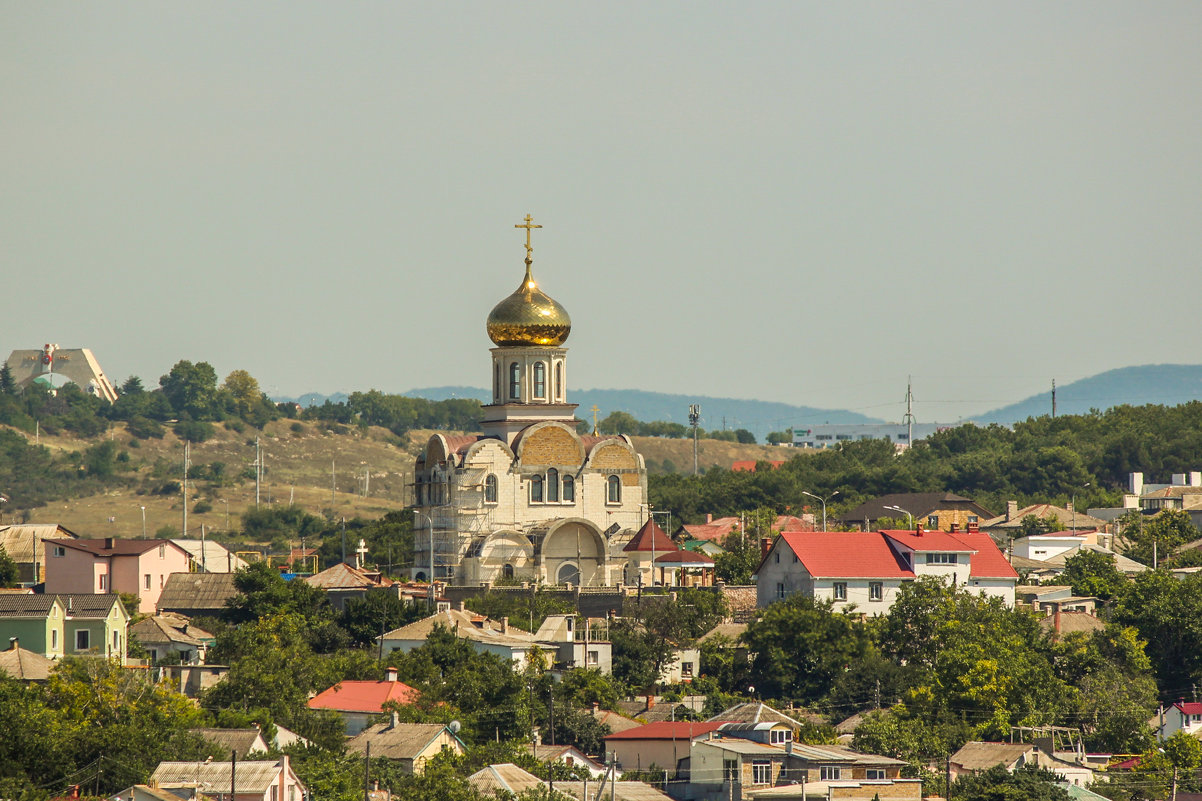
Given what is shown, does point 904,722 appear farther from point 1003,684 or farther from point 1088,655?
point 1088,655

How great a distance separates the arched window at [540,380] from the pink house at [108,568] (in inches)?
518

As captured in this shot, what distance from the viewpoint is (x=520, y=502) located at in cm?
6988

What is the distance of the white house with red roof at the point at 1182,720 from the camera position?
56500 mm

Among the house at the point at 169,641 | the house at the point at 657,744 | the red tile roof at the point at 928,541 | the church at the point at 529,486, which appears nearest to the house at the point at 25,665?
the house at the point at 169,641

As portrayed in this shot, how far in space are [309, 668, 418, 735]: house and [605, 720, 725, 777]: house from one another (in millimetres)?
5620

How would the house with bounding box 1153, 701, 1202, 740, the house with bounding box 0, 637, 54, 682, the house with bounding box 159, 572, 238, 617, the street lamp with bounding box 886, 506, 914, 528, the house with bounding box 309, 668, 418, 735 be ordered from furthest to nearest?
the street lamp with bounding box 886, 506, 914, 528 < the house with bounding box 159, 572, 238, 617 < the house with bounding box 1153, 701, 1202, 740 < the house with bounding box 309, 668, 418, 735 < the house with bounding box 0, 637, 54, 682

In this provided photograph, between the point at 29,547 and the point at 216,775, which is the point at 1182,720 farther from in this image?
the point at 29,547

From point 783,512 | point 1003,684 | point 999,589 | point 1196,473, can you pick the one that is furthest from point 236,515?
point 1003,684

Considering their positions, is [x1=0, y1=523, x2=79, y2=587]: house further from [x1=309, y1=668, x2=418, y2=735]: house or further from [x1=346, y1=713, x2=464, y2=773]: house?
[x1=346, y1=713, x2=464, y2=773]: house

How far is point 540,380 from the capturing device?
7188 centimetres

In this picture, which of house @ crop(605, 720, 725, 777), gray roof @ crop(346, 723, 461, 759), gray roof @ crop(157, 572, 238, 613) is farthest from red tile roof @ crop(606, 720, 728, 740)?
gray roof @ crop(157, 572, 238, 613)

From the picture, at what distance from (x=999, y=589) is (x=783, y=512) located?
1048 inches

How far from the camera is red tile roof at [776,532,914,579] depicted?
64.6 meters

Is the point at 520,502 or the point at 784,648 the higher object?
the point at 520,502
